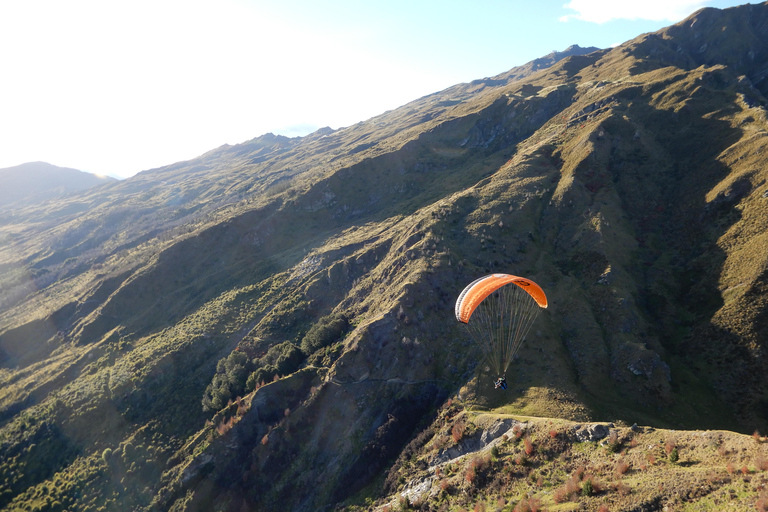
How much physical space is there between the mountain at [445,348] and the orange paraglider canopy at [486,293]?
28.1 feet

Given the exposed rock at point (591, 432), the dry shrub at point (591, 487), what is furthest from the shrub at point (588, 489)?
the exposed rock at point (591, 432)

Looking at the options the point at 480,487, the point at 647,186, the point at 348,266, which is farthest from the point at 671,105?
the point at 480,487

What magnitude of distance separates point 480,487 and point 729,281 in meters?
33.7

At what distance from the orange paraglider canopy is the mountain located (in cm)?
857

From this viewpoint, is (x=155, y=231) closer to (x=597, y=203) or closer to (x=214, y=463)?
(x=214, y=463)

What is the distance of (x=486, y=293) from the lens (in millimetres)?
23250

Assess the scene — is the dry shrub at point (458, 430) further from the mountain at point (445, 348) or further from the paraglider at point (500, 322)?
the paraglider at point (500, 322)

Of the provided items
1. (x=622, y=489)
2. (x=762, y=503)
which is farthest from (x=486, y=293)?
(x=762, y=503)

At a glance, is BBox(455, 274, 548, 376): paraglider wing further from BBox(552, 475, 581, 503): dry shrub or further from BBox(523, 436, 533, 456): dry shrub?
BBox(552, 475, 581, 503): dry shrub

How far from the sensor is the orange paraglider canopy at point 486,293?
75.4 ft

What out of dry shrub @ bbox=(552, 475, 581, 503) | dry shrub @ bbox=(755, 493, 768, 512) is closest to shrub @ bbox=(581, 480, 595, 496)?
dry shrub @ bbox=(552, 475, 581, 503)

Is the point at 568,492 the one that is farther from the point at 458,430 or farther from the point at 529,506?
the point at 458,430

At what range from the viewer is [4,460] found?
1501 inches

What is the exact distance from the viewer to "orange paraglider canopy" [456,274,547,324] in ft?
75.4
